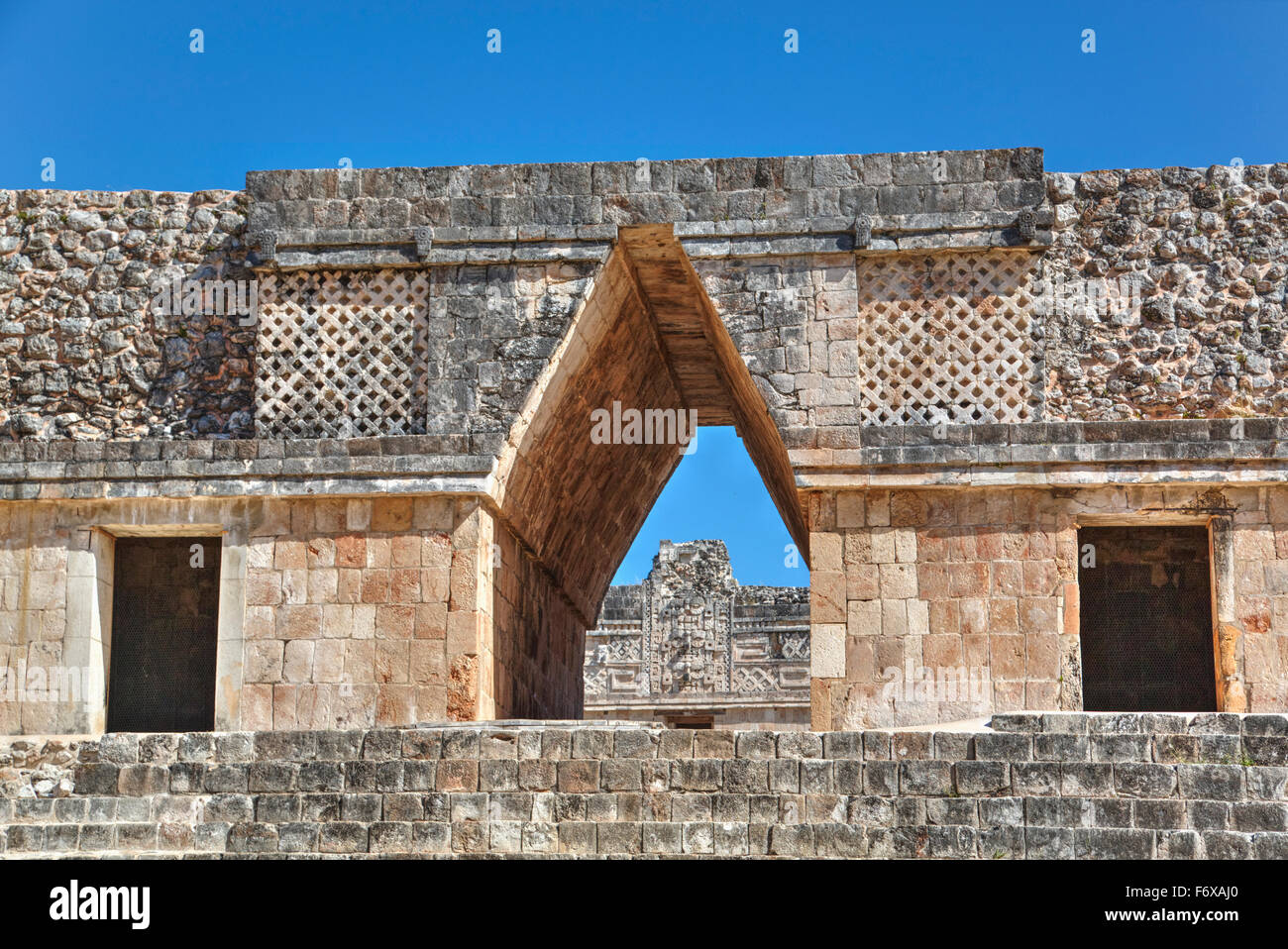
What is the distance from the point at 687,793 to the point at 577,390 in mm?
4770

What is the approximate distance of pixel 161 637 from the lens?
43.8 ft

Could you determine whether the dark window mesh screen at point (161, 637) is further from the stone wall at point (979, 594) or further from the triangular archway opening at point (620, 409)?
the stone wall at point (979, 594)

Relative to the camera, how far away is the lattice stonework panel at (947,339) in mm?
12414

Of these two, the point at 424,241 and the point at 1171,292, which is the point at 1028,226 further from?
the point at 424,241

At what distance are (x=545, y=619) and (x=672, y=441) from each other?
2619 mm

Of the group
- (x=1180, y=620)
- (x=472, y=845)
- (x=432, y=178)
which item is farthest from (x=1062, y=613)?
(x=432, y=178)

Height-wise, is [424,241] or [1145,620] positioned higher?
[424,241]

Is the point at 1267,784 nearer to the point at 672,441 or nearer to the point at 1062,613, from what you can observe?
the point at 1062,613

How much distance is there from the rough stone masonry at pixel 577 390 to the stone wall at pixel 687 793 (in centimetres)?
212

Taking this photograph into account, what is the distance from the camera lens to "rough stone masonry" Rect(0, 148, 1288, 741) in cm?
1198

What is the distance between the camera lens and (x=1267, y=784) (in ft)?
29.8
